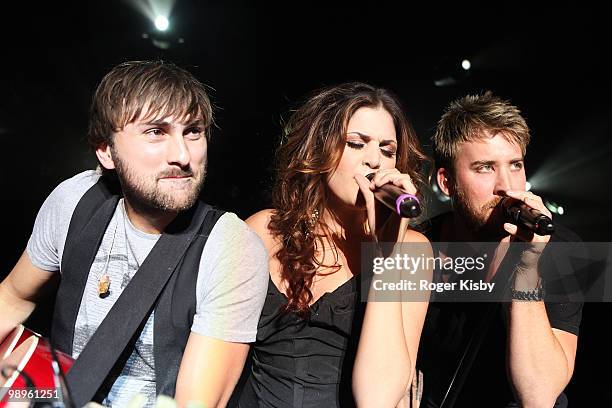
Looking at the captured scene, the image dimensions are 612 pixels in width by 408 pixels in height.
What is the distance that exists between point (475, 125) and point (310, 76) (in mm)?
1620

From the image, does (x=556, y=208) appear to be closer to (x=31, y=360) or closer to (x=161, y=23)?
(x=161, y=23)

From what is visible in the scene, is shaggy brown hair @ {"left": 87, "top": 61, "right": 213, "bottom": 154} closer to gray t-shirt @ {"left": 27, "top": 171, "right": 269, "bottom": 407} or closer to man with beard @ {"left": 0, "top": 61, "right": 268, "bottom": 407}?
man with beard @ {"left": 0, "top": 61, "right": 268, "bottom": 407}

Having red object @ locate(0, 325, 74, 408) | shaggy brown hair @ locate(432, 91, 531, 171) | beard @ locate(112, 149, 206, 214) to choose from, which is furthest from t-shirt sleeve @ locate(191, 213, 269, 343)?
shaggy brown hair @ locate(432, 91, 531, 171)

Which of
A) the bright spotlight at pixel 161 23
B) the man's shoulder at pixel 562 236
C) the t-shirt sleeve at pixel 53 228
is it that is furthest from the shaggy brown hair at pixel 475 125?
the bright spotlight at pixel 161 23

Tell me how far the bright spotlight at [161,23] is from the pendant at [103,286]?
2116 mm

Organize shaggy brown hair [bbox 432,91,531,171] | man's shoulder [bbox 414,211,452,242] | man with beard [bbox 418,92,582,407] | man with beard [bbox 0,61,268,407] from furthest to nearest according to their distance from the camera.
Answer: man's shoulder [bbox 414,211,452,242]
shaggy brown hair [bbox 432,91,531,171]
man with beard [bbox 418,92,582,407]
man with beard [bbox 0,61,268,407]

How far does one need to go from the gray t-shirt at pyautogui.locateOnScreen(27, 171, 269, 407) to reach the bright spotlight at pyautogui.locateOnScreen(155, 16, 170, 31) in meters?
1.81

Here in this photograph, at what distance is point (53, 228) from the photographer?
1.81 m

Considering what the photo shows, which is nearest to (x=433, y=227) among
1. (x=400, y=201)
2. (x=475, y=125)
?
(x=475, y=125)

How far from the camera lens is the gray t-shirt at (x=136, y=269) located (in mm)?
1565

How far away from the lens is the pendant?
65.9 inches

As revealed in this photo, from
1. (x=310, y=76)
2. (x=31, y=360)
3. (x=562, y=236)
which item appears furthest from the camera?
(x=310, y=76)

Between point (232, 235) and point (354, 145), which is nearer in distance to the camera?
point (232, 235)

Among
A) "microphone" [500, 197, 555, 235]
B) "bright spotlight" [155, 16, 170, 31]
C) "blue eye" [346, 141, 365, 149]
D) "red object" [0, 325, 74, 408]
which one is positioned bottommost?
"red object" [0, 325, 74, 408]
